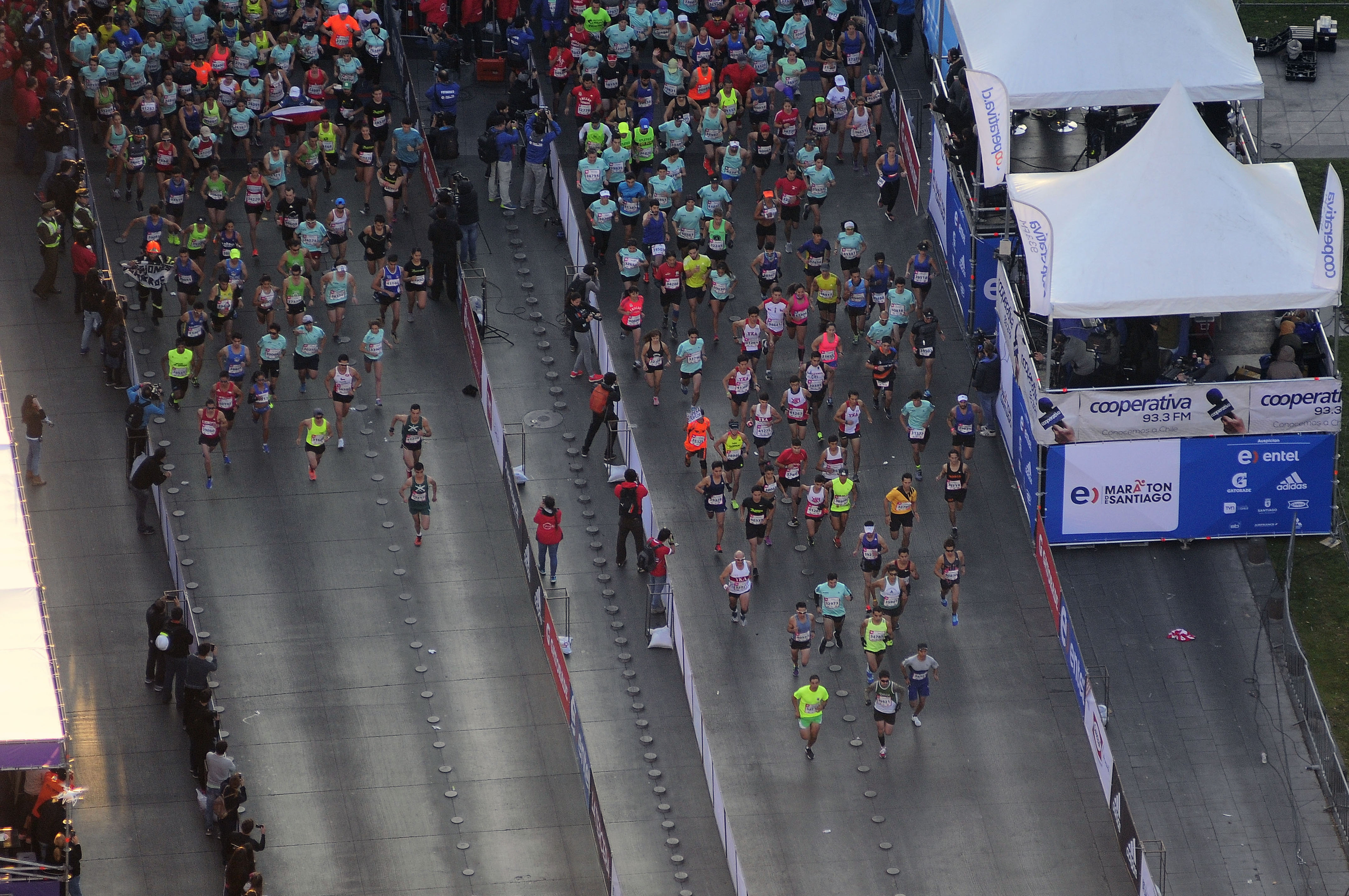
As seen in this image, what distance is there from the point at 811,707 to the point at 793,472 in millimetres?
4469

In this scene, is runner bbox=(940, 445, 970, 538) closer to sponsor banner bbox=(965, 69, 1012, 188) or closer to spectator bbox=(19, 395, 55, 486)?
sponsor banner bbox=(965, 69, 1012, 188)

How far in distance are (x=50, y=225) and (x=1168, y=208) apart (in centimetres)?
1615

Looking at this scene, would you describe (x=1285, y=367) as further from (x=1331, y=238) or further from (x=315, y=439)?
(x=315, y=439)

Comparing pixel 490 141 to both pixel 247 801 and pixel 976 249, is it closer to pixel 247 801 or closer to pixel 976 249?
pixel 976 249

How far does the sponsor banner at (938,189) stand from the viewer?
41500 millimetres

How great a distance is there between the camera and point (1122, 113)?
4125cm

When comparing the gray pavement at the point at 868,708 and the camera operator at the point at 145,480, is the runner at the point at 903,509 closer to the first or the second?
the gray pavement at the point at 868,708

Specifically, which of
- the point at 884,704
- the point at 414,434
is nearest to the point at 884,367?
the point at 884,704

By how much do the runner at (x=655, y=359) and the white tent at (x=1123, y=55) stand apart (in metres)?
6.33

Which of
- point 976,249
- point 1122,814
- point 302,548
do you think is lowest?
point 1122,814

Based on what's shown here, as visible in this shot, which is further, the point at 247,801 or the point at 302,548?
the point at 302,548

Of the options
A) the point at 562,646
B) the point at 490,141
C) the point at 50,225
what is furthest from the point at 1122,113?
the point at 50,225

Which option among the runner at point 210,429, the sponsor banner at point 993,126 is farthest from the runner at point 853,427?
the runner at point 210,429

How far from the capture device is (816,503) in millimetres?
35938
